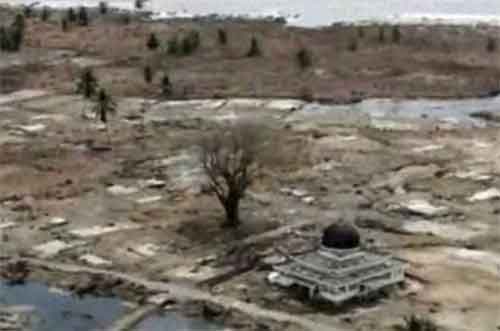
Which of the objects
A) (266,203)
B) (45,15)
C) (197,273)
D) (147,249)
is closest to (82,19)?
(45,15)

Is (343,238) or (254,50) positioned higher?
(254,50)

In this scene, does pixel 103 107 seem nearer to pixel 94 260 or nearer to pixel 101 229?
Answer: pixel 101 229

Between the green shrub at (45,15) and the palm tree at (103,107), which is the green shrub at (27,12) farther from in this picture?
the palm tree at (103,107)

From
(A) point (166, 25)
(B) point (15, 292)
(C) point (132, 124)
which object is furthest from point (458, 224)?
(A) point (166, 25)

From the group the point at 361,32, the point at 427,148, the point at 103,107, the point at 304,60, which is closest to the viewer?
the point at 427,148

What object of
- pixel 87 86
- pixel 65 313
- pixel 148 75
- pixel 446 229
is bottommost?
pixel 65 313

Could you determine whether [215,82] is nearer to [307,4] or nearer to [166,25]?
[166,25]
